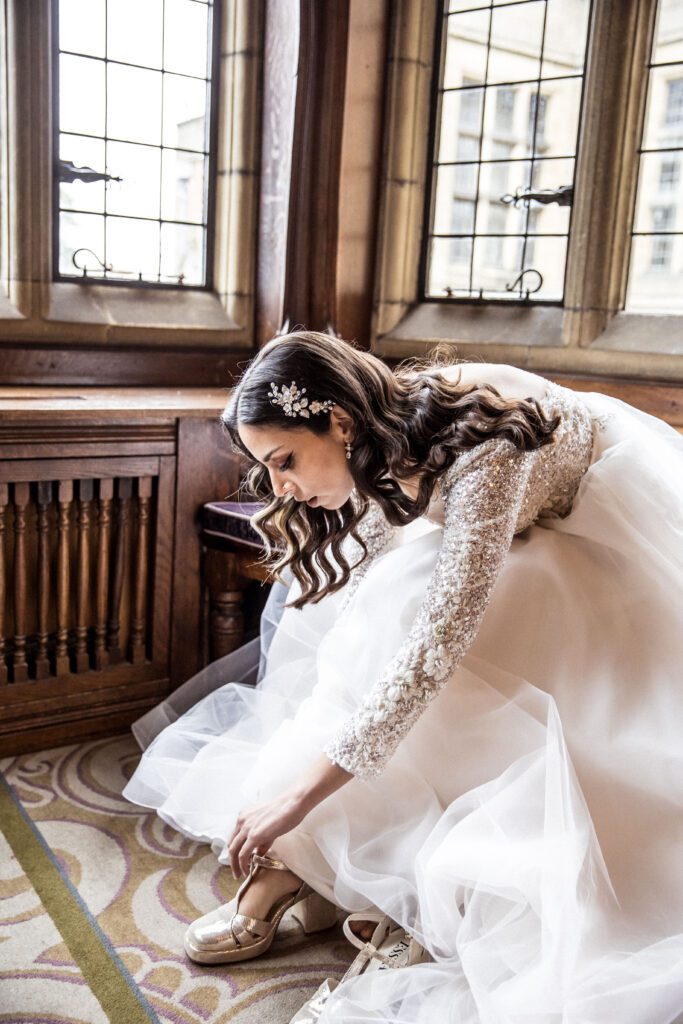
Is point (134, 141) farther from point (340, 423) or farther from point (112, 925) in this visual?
point (112, 925)

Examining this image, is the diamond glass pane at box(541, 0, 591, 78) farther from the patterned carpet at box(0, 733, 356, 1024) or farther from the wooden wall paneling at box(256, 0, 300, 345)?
the patterned carpet at box(0, 733, 356, 1024)

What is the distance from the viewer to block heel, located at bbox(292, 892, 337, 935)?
186 cm

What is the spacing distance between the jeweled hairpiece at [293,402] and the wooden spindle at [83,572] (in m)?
1.00

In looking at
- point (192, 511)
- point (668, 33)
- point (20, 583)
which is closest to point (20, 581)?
point (20, 583)

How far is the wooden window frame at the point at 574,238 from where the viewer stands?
2.76 m

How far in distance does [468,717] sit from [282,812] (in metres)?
0.36

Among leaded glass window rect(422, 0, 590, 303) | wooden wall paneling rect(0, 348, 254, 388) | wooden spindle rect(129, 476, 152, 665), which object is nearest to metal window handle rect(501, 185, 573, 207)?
leaded glass window rect(422, 0, 590, 303)

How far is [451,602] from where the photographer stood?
1.64 m

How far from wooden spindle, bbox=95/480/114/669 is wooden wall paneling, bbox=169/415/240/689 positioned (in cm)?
19

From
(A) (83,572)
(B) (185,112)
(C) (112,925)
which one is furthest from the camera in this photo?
(B) (185,112)

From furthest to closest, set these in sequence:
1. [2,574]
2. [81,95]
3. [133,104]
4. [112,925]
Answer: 1. [133,104]
2. [81,95]
3. [2,574]
4. [112,925]

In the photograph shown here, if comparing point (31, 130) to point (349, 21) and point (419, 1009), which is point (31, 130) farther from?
point (419, 1009)

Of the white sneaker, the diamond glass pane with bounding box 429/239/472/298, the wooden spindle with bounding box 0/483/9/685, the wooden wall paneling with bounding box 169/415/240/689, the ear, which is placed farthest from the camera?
the diamond glass pane with bounding box 429/239/472/298

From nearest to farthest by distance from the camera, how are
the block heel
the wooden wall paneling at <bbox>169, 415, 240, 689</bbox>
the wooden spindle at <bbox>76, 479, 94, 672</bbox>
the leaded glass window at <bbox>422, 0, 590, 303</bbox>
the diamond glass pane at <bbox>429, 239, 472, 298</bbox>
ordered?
the block heel < the wooden spindle at <bbox>76, 479, 94, 672</bbox> < the wooden wall paneling at <bbox>169, 415, 240, 689</bbox> < the leaded glass window at <bbox>422, 0, 590, 303</bbox> < the diamond glass pane at <bbox>429, 239, 472, 298</bbox>
